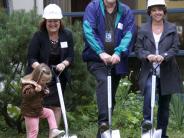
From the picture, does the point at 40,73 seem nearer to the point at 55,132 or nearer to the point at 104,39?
the point at 55,132

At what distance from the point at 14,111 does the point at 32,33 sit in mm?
1156

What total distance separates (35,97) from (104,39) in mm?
1072

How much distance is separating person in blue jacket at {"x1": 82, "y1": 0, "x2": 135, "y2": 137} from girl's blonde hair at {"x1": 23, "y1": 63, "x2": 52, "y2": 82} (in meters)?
0.59

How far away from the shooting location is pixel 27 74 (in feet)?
24.5

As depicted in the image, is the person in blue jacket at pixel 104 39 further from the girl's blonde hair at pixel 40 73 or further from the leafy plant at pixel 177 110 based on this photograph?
the leafy plant at pixel 177 110

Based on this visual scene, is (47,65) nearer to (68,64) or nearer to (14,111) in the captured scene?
(68,64)

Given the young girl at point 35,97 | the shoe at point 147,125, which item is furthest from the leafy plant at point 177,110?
the young girl at point 35,97

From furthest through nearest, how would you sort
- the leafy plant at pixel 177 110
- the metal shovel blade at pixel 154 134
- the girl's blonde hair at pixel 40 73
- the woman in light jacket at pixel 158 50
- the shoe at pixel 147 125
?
the leafy plant at pixel 177 110
the woman in light jacket at pixel 158 50
the girl's blonde hair at pixel 40 73
the metal shovel blade at pixel 154 134
the shoe at pixel 147 125

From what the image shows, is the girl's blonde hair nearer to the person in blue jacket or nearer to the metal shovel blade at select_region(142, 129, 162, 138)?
the person in blue jacket

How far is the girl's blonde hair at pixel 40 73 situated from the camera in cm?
692

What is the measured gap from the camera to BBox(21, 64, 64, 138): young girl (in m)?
6.93

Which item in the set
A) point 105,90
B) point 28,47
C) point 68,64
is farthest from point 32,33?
point 105,90

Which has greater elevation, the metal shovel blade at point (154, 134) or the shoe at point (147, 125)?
the shoe at point (147, 125)

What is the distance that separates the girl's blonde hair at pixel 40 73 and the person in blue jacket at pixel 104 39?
1.95 feet
